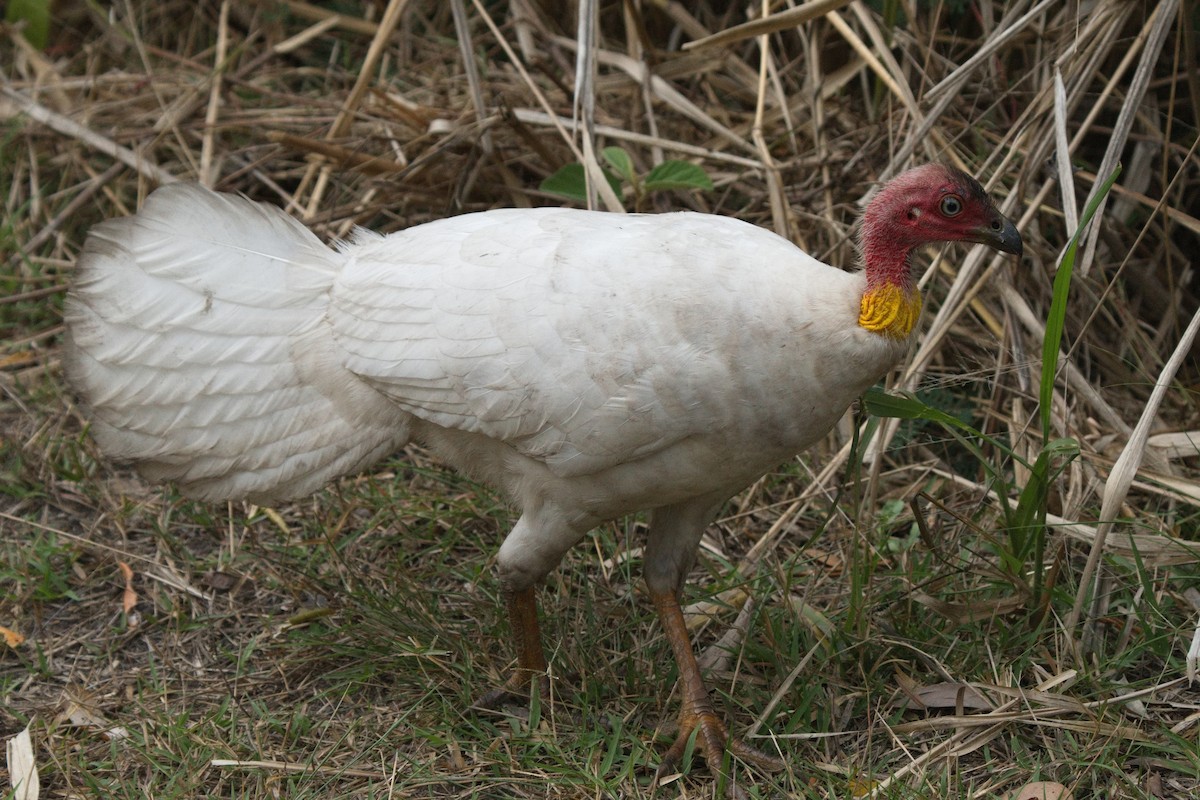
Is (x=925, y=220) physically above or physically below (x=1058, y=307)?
above

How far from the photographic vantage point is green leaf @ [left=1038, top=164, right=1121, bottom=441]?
275cm

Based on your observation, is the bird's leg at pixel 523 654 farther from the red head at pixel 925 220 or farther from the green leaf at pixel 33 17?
the green leaf at pixel 33 17

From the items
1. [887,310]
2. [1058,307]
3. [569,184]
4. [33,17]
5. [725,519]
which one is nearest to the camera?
[887,310]

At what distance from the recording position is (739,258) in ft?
8.91

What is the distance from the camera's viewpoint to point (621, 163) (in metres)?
3.87

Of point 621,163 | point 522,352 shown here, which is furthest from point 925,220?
point 621,163

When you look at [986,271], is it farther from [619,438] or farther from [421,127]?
[421,127]

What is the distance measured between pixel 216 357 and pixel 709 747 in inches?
58.7

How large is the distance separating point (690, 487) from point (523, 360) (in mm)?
458

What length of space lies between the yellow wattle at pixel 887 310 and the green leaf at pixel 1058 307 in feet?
1.22

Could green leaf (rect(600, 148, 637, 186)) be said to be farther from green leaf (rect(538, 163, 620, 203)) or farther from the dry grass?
the dry grass

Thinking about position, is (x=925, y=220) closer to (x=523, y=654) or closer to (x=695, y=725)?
(x=695, y=725)

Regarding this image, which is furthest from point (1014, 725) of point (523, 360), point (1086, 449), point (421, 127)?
point (421, 127)

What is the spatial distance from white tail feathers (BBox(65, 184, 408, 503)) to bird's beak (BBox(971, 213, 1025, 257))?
138 cm
